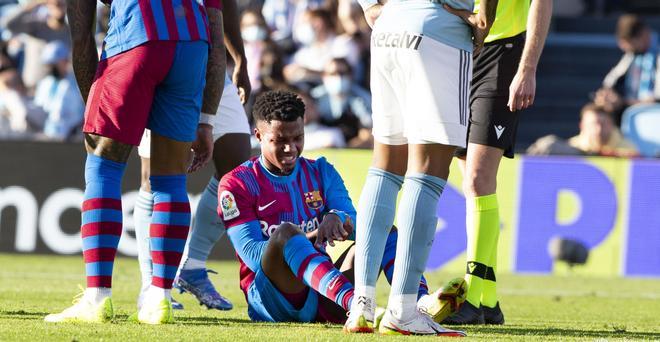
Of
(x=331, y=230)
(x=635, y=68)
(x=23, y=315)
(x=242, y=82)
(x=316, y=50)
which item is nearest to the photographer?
(x=331, y=230)

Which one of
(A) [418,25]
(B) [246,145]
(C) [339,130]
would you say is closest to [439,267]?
(C) [339,130]

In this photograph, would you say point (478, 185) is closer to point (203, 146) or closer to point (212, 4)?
point (203, 146)

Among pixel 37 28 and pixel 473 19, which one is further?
pixel 37 28

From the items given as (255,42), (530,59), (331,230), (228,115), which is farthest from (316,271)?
(255,42)

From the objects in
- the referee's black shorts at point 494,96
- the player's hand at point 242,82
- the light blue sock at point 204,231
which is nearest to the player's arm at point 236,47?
the player's hand at point 242,82

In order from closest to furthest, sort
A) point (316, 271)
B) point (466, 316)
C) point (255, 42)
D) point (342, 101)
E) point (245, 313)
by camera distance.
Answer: point (316, 271), point (466, 316), point (245, 313), point (342, 101), point (255, 42)

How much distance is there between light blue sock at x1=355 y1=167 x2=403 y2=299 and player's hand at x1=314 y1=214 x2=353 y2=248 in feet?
1.19

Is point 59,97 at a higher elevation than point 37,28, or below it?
below

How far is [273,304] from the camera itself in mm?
5809

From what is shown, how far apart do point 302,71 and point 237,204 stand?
8979 millimetres

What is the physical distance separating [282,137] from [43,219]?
627cm

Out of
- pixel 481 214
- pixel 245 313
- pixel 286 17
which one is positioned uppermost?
pixel 286 17

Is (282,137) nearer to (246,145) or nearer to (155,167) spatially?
(155,167)

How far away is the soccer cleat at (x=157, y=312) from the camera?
546 centimetres
